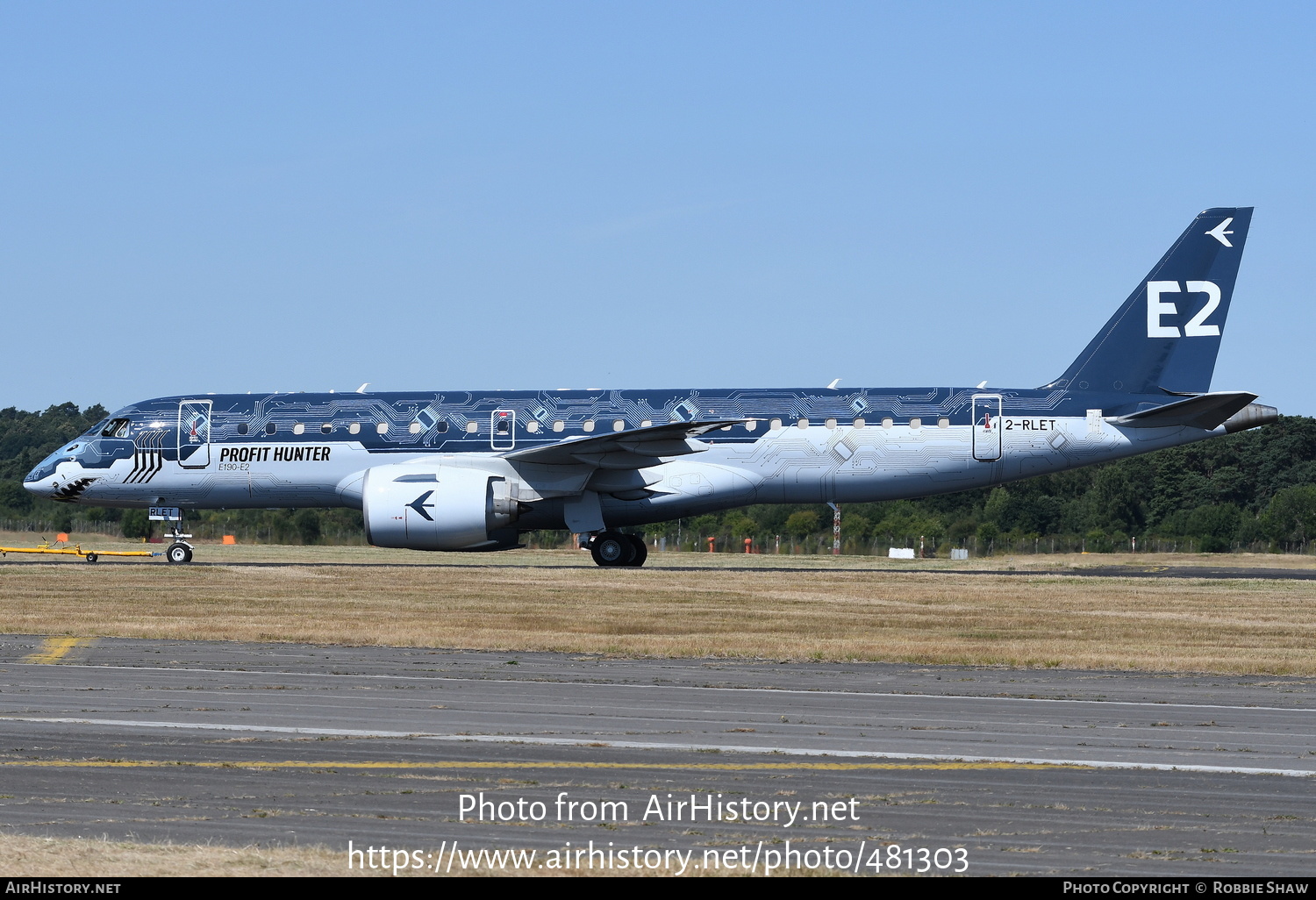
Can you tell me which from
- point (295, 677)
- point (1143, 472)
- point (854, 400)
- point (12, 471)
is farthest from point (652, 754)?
point (12, 471)

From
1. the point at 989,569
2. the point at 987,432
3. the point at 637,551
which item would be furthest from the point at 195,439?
the point at 989,569

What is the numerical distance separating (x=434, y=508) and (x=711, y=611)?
946 cm

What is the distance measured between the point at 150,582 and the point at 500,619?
33.1ft

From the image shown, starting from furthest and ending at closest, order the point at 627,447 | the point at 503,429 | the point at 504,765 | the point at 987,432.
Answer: the point at 503,429
the point at 987,432
the point at 627,447
the point at 504,765

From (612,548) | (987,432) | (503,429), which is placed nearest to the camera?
(987,432)

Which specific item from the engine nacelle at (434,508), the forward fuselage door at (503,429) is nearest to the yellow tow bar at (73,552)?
the engine nacelle at (434,508)

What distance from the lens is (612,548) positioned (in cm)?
3278

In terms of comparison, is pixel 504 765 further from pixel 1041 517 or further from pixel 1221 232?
pixel 1041 517

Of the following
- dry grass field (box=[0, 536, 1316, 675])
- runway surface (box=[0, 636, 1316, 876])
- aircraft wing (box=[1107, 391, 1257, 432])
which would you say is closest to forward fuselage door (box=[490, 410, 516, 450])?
dry grass field (box=[0, 536, 1316, 675])

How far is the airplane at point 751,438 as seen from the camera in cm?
3064

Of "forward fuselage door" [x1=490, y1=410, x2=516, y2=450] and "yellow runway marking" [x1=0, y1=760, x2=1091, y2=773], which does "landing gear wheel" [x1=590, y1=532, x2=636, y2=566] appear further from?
"yellow runway marking" [x1=0, y1=760, x2=1091, y2=773]

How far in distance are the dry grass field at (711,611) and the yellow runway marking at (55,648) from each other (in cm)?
77

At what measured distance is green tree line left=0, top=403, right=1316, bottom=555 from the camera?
57938mm

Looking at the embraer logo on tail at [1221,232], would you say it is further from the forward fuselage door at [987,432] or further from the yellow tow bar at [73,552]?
the yellow tow bar at [73,552]
